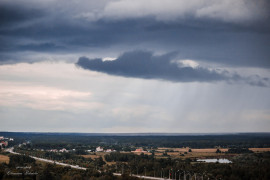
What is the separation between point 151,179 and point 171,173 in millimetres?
10810

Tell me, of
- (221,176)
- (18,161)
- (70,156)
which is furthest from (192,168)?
(70,156)

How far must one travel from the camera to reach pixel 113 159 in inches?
6929

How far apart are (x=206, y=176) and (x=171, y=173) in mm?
12705

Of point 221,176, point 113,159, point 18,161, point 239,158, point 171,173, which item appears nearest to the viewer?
point 221,176

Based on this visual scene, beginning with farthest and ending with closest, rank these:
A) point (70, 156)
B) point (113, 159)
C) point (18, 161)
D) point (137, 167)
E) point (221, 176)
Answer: point (70, 156), point (113, 159), point (18, 161), point (137, 167), point (221, 176)

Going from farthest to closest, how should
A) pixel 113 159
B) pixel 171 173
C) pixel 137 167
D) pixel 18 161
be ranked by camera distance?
pixel 113 159 < pixel 18 161 < pixel 137 167 < pixel 171 173

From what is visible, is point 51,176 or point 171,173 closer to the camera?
point 51,176

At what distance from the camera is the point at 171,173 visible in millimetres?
117875

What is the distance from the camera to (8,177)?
359ft

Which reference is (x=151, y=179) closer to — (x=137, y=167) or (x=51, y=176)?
(x=137, y=167)

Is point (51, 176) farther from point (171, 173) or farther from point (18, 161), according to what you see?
point (18, 161)

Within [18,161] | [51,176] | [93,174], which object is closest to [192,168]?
[93,174]

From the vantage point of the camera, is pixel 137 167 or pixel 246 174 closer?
pixel 246 174

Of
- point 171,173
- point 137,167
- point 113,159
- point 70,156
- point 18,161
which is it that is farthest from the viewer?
point 70,156
